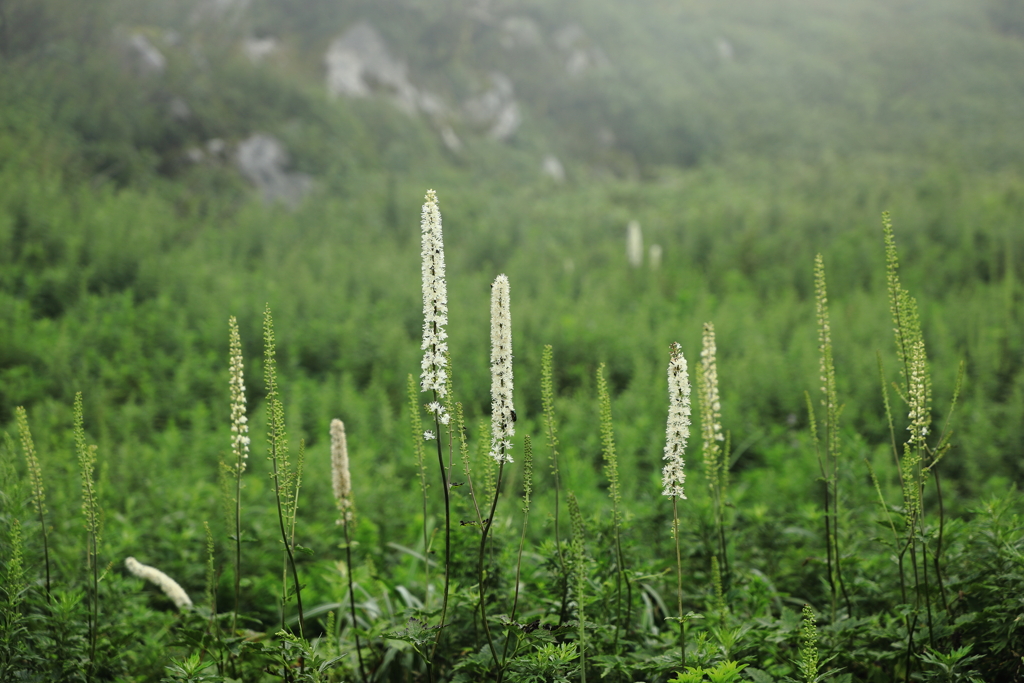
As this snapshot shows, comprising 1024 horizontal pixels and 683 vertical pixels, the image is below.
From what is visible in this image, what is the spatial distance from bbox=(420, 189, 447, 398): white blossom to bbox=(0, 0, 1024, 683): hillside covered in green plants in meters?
0.02

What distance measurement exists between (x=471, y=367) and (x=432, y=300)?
276 inches

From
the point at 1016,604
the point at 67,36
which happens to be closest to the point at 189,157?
the point at 67,36

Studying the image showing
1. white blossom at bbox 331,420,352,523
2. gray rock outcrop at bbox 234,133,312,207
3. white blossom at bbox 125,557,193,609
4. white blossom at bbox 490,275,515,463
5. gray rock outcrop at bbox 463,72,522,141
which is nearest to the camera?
white blossom at bbox 490,275,515,463

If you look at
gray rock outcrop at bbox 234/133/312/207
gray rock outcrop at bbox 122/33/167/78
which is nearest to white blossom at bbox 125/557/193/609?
gray rock outcrop at bbox 234/133/312/207

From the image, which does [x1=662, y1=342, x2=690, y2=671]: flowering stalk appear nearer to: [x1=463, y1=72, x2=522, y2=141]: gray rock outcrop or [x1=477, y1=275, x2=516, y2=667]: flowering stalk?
[x1=477, y1=275, x2=516, y2=667]: flowering stalk

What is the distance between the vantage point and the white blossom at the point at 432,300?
2.17m

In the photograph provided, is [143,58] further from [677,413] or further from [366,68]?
[677,413]

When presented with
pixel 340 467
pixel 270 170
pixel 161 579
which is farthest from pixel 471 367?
pixel 270 170

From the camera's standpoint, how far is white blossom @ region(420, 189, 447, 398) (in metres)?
2.17

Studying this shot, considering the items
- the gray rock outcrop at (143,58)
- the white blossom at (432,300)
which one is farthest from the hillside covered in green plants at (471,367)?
the gray rock outcrop at (143,58)

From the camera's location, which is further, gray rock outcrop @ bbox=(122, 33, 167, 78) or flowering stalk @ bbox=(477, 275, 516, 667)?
gray rock outcrop @ bbox=(122, 33, 167, 78)

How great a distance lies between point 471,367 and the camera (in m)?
9.17

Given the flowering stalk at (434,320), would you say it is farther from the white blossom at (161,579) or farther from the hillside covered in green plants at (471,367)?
the white blossom at (161,579)

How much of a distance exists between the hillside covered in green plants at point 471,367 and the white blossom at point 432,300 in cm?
2
